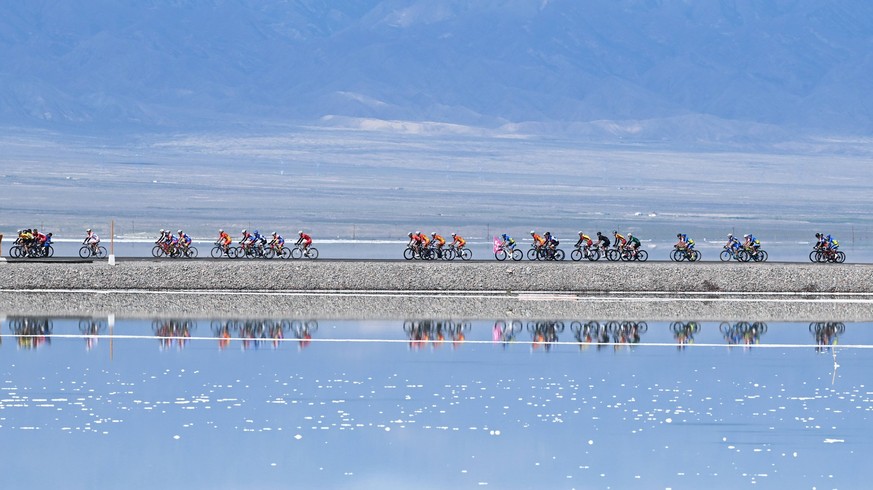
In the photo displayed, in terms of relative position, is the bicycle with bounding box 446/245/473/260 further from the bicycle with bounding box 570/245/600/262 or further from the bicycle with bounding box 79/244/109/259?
the bicycle with bounding box 79/244/109/259

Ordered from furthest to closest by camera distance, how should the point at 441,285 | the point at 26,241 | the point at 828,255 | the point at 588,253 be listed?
the point at 588,253 → the point at 828,255 → the point at 26,241 → the point at 441,285

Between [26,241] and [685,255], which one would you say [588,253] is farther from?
[26,241]

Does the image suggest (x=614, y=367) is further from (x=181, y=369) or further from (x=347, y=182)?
(x=347, y=182)

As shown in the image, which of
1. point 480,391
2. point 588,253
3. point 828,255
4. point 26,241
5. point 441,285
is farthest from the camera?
point 588,253

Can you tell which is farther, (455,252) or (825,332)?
(455,252)

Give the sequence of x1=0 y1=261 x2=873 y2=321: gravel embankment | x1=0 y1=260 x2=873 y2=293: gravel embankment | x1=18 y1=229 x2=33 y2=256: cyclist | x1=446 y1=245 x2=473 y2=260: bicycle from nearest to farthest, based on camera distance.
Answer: x1=0 y1=261 x2=873 y2=321: gravel embankment
x1=0 y1=260 x2=873 y2=293: gravel embankment
x1=18 y1=229 x2=33 y2=256: cyclist
x1=446 y1=245 x2=473 y2=260: bicycle

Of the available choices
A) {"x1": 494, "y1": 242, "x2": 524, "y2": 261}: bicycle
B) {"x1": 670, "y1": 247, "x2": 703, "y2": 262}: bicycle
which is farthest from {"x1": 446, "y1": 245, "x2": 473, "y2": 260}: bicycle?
{"x1": 670, "y1": 247, "x2": 703, "y2": 262}: bicycle

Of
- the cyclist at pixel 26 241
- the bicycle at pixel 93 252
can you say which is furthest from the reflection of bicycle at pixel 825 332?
the cyclist at pixel 26 241

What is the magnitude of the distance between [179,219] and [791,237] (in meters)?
28.1

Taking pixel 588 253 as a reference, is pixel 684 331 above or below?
below

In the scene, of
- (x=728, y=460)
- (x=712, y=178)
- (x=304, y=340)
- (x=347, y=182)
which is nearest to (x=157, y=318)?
(x=304, y=340)

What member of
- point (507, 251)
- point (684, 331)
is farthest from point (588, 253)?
point (684, 331)

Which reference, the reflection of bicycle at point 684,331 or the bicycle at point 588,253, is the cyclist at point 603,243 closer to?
the bicycle at point 588,253

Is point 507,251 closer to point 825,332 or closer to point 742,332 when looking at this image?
point 742,332
